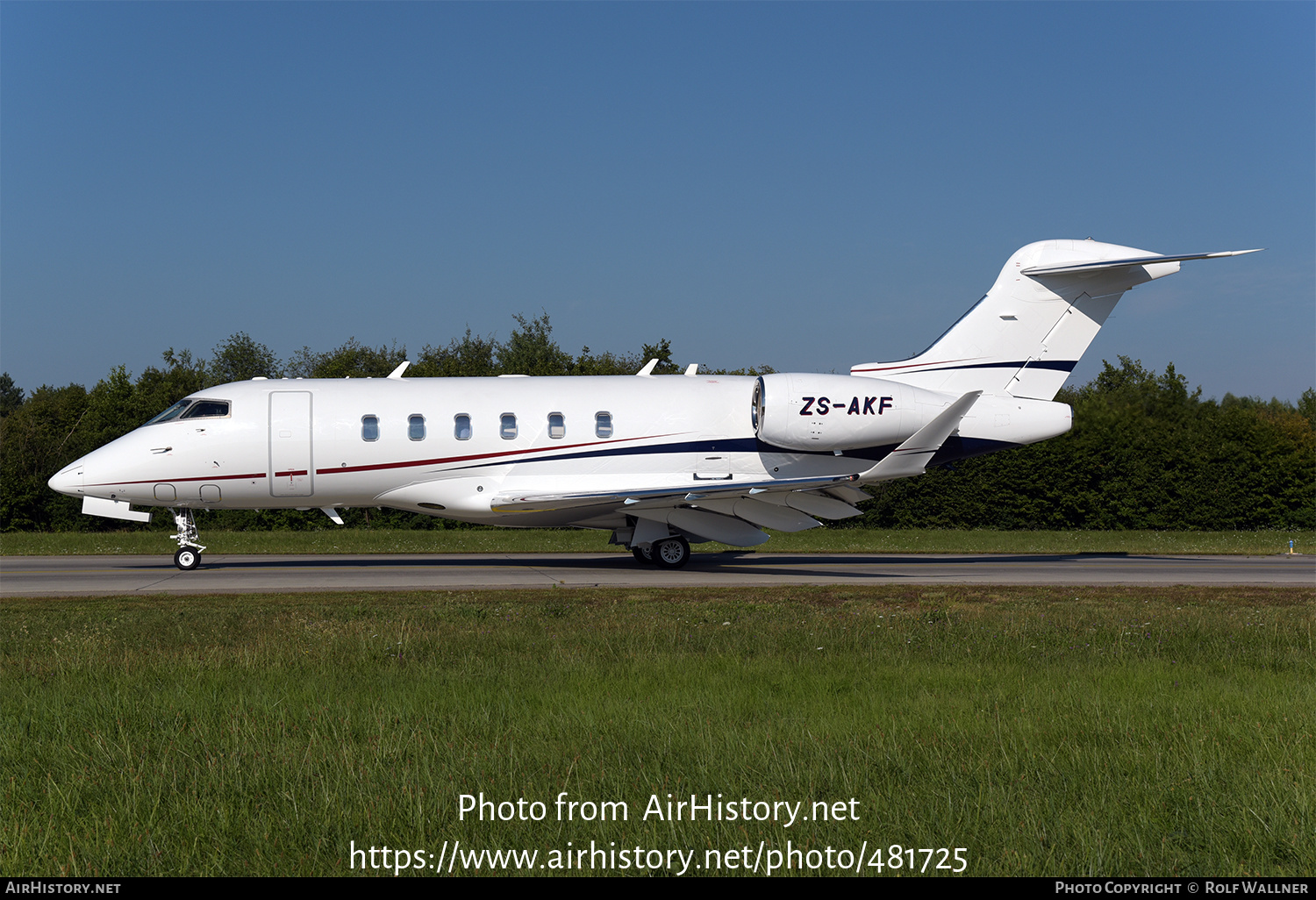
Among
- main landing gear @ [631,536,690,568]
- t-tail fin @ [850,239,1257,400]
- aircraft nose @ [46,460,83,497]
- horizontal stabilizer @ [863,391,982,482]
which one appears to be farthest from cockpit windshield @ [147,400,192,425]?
t-tail fin @ [850,239,1257,400]

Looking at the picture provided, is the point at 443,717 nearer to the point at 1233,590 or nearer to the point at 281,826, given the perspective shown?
the point at 281,826

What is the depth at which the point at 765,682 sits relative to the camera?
7.84 metres

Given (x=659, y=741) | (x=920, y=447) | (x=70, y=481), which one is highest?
(x=920, y=447)

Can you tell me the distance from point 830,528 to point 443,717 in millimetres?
Result: 27344

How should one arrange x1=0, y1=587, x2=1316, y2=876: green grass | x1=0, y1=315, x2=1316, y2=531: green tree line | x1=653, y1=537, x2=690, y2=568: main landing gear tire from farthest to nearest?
x1=0, y1=315, x2=1316, y2=531: green tree line
x1=653, y1=537, x2=690, y2=568: main landing gear tire
x1=0, y1=587, x2=1316, y2=876: green grass

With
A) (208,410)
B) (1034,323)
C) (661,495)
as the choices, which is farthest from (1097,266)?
(208,410)

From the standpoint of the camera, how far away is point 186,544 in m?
20.0

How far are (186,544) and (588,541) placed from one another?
11774 mm

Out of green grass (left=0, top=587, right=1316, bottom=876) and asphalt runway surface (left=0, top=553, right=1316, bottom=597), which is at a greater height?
green grass (left=0, top=587, right=1316, bottom=876)

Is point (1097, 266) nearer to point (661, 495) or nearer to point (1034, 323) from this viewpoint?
point (1034, 323)

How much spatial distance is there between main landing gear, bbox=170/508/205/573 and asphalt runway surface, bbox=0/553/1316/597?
0.24m

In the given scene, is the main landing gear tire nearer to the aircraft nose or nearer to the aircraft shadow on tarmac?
the aircraft shadow on tarmac

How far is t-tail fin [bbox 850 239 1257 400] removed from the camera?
2102 cm

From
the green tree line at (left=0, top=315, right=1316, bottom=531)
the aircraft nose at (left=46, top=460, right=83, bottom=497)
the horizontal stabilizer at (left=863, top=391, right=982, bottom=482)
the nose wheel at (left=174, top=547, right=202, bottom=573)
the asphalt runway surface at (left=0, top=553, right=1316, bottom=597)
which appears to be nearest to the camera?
the asphalt runway surface at (left=0, top=553, right=1316, bottom=597)
